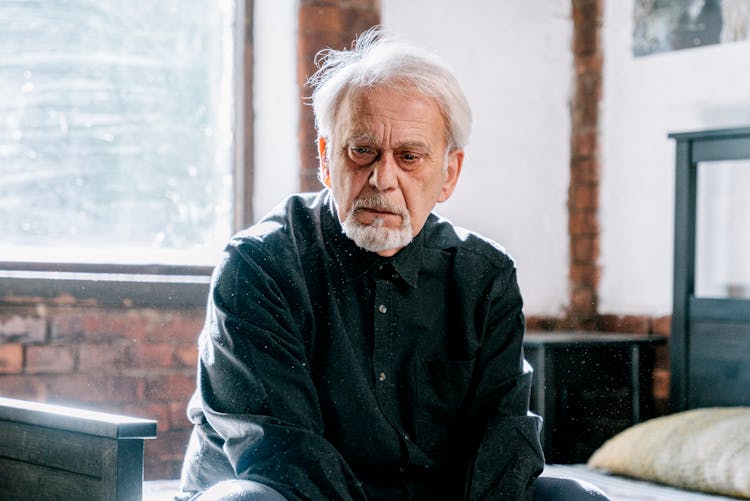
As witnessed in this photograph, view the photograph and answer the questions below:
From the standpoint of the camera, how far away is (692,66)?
13.1 ft

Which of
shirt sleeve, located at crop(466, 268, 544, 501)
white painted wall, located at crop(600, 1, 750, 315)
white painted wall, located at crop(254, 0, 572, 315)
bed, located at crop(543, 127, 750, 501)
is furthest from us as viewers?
white painted wall, located at crop(254, 0, 572, 315)

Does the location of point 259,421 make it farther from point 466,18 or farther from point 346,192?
point 466,18

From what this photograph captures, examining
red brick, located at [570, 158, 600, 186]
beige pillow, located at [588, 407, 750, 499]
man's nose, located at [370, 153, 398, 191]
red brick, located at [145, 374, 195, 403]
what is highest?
red brick, located at [570, 158, 600, 186]

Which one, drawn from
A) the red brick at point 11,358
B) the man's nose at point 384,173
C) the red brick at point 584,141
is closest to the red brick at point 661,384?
the red brick at point 584,141

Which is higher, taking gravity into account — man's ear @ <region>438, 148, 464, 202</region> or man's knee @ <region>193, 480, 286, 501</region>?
man's ear @ <region>438, 148, 464, 202</region>

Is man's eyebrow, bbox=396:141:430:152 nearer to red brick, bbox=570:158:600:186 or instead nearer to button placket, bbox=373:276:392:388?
button placket, bbox=373:276:392:388

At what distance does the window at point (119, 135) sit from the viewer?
345cm

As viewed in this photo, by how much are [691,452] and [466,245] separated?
143 centimetres

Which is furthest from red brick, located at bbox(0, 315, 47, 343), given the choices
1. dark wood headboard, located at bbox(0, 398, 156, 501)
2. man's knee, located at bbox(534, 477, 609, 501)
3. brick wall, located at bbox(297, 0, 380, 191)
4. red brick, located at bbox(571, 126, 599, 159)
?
red brick, located at bbox(571, 126, 599, 159)

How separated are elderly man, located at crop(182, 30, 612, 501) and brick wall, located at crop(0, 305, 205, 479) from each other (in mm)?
1553

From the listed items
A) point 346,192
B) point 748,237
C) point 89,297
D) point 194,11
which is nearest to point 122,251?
point 89,297

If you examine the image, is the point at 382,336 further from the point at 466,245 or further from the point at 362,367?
the point at 466,245

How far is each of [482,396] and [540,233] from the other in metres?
2.47

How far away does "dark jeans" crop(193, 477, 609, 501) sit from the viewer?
5.35 ft
